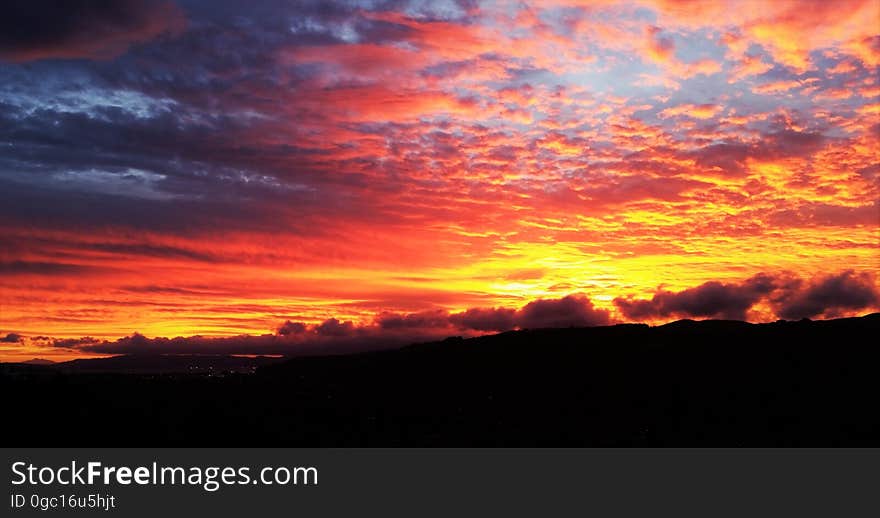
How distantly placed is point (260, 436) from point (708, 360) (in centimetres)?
4060

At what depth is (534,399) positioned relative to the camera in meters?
54.0

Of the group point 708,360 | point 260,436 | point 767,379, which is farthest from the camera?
point 708,360

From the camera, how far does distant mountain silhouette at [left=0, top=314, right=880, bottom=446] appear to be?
Answer: 3966 centimetres

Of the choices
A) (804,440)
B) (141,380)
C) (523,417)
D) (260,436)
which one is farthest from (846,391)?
(141,380)

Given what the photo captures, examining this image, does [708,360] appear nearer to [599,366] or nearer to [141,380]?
[599,366]

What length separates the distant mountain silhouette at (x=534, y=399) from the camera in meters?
39.7
